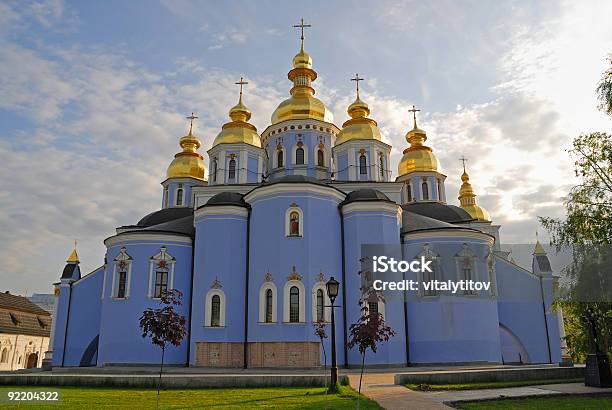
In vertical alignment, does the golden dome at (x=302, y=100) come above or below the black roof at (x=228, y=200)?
above

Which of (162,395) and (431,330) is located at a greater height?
(431,330)

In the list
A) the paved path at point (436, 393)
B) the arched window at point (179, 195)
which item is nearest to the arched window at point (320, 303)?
the paved path at point (436, 393)

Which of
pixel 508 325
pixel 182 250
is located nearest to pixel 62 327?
pixel 182 250

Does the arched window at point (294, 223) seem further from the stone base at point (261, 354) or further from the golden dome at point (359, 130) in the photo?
the golden dome at point (359, 130)

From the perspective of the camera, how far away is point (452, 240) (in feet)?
82.8

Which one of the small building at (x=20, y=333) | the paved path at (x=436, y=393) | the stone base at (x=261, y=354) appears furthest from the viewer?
the small building at (x=20, y=333)

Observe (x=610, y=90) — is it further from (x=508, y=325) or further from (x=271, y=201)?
(x=508, y=325)

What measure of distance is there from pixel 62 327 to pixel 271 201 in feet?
47.2

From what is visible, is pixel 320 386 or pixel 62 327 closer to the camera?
pixel 320 386

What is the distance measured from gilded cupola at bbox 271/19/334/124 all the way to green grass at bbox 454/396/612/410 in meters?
22.1

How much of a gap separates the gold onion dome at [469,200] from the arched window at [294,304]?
25.6 metres

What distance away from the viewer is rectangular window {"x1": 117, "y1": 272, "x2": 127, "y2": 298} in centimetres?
2502

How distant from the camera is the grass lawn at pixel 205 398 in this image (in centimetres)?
1111

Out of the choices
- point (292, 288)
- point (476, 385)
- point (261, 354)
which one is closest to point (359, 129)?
point (292, 288)
